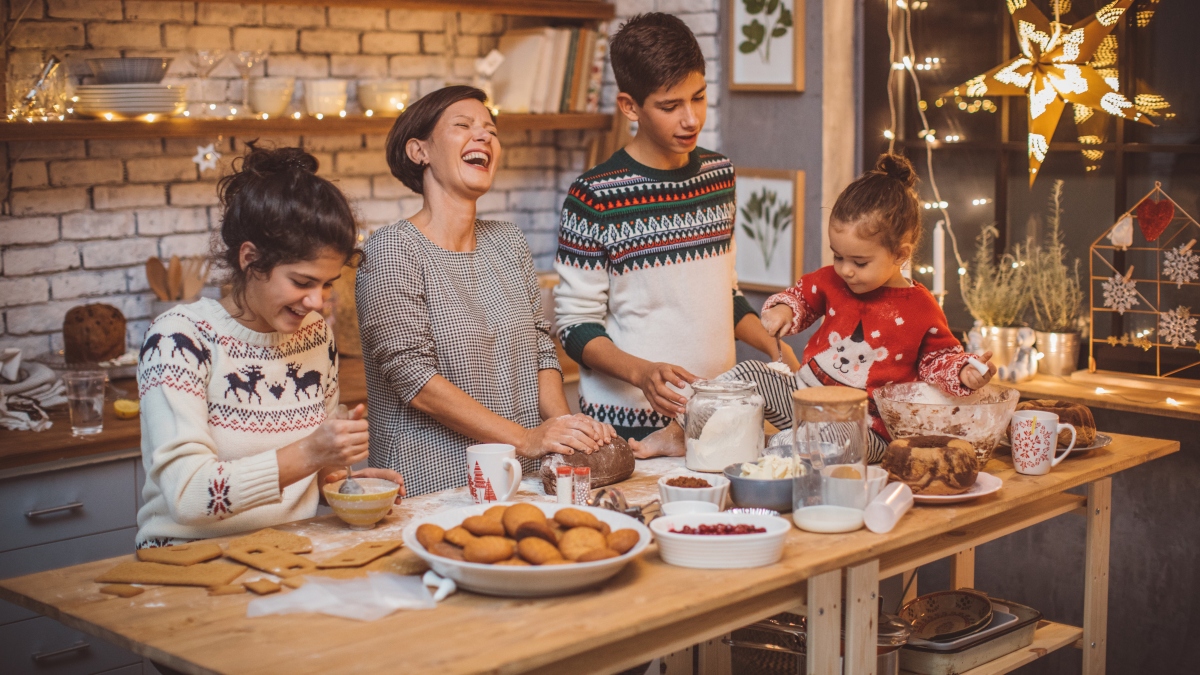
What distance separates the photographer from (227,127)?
3443mm

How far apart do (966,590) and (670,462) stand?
28.3 inches

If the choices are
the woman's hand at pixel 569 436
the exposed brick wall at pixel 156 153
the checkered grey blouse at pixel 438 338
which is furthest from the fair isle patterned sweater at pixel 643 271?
the exposed brick wall at pixel 156 153

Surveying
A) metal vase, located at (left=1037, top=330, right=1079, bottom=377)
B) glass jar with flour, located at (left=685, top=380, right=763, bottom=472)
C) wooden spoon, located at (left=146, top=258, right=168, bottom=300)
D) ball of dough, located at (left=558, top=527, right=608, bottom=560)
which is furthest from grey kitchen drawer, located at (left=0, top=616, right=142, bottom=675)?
metal vase, located at (left=1037, top=330, right=1079, bottom=377)

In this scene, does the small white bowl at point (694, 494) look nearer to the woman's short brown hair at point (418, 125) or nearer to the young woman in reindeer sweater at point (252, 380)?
the young woman in reindeer sweater at point (252, 380)

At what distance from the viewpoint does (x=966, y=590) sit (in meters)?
2.48

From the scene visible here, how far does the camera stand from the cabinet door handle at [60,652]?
2.84m

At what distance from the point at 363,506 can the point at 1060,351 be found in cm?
214

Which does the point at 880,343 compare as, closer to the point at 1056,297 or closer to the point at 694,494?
the point at 694,494

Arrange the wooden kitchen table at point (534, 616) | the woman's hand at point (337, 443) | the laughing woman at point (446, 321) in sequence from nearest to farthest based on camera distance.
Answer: the wooden kitchen table at point (534, 616) < the woman's hand at point (337, 443) < the laughing woman at point (446, 321)

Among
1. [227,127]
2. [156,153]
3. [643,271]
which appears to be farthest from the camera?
[156,153]

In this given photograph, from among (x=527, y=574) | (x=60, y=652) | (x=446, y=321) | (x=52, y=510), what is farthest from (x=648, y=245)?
(x=60, y=652)

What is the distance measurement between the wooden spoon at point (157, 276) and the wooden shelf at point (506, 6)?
30.6 inches

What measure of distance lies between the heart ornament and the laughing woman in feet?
5.35

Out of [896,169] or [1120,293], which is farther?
[1120,293]
